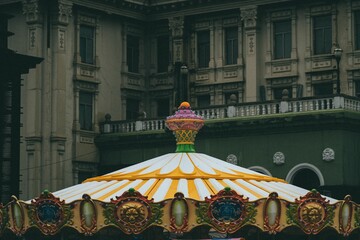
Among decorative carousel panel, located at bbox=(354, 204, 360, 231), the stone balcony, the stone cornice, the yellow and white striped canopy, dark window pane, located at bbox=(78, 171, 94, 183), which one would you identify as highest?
the stone cornice

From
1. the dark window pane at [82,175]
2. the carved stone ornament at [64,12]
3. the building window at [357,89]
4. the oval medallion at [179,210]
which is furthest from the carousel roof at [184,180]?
the dark window pane at [82,175]

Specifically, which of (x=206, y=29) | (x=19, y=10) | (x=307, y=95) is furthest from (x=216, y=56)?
(x=19, y=10)

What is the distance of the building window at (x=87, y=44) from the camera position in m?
67.7

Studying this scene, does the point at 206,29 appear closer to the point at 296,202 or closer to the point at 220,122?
the point at 220,122

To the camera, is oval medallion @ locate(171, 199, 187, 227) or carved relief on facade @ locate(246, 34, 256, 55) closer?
oval medallion @ locate(171, 199, 187, 227)

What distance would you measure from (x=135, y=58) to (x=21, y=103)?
8.59 m

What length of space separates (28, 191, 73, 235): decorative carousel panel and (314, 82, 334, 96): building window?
3609cm

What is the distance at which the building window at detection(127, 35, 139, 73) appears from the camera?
234 feet

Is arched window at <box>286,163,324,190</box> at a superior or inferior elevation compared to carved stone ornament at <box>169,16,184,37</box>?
inferior

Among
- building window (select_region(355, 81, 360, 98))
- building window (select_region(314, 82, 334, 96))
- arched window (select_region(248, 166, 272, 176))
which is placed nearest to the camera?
arched window (select_region(248, 166, 272, 176))

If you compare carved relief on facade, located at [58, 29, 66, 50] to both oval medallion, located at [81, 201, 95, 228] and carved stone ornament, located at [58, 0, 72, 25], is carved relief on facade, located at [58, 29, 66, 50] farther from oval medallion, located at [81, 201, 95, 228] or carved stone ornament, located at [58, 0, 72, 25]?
oval medallion, located at [81, 201, 95, 228]

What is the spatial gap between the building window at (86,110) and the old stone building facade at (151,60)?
0.05 metres

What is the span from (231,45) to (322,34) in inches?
207

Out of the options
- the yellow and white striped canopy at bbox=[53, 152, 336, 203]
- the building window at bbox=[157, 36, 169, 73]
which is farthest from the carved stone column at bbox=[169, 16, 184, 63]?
the yellow and white striped canopy at bbox=[53, 152, 336, 203]
